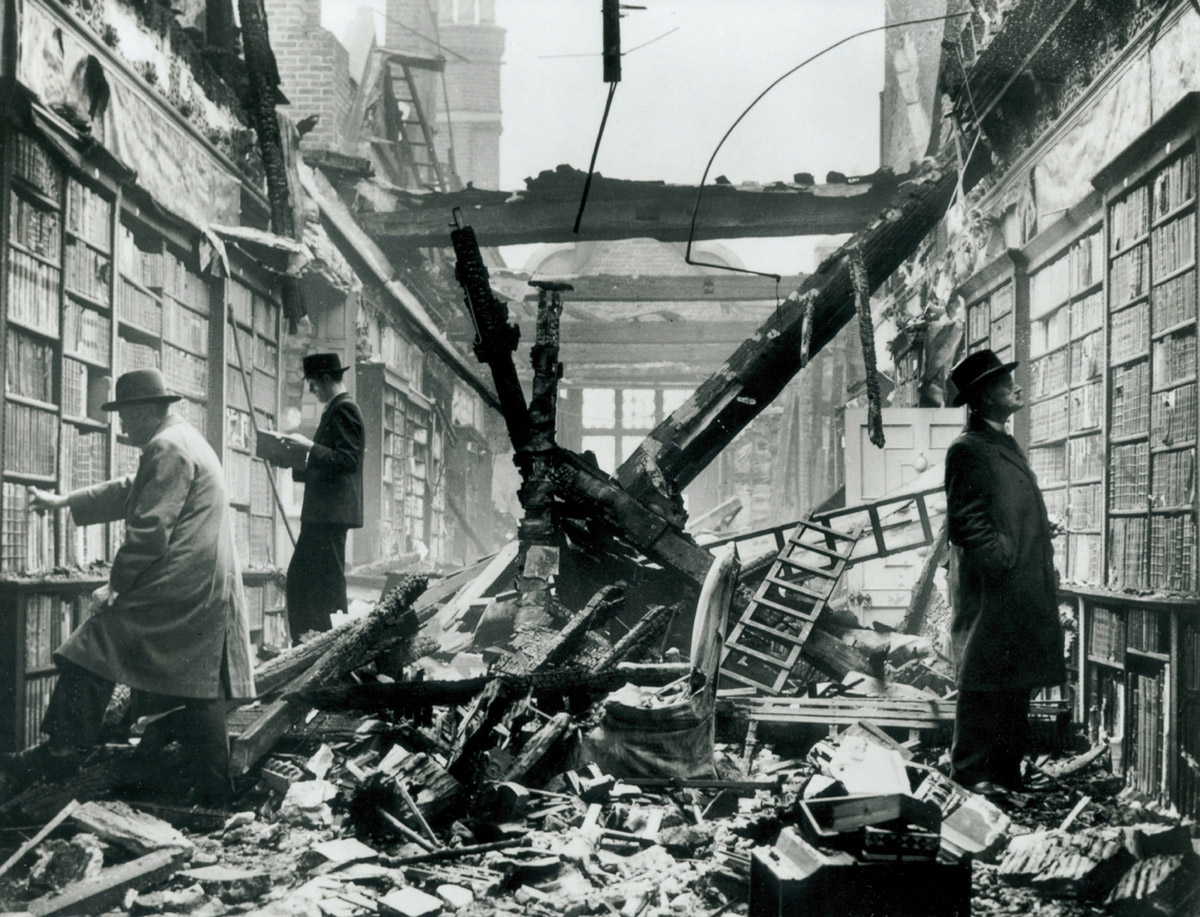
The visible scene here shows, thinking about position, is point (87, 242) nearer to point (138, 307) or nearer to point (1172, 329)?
point (138, 307)

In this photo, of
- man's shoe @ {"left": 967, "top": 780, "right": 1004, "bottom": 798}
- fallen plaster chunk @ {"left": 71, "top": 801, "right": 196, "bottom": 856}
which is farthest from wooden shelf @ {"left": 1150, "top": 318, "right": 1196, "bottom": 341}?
fallen plaster chunk @ {"left": 71, "top": 801, "right": 196, "bottom": 856}

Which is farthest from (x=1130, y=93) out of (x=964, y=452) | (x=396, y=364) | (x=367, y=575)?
(x=396, y=364)

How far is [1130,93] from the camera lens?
6184mm

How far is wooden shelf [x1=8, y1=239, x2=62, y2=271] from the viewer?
206 inches

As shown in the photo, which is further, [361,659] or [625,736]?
[361,659]

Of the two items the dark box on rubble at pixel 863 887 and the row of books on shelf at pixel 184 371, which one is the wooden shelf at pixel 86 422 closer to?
the row of books on shelf at pixel 184 371

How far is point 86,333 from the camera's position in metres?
6.11

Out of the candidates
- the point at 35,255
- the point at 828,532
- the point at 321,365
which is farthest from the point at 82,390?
the point at 828,532

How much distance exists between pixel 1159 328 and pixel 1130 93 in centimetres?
155

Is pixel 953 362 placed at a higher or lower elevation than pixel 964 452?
higher

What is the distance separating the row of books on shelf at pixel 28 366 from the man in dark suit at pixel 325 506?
1842 mm

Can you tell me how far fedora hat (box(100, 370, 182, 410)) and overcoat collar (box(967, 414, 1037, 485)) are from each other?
12.2ft

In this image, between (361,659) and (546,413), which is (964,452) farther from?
(546,413)

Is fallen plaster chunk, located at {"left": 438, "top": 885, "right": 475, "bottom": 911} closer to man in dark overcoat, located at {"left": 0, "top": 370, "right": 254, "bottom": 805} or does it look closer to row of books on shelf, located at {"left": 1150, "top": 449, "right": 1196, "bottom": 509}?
man in dark overcoat, located at {"left": 0, "top": 370, "right": 254, "bottom": 805}
